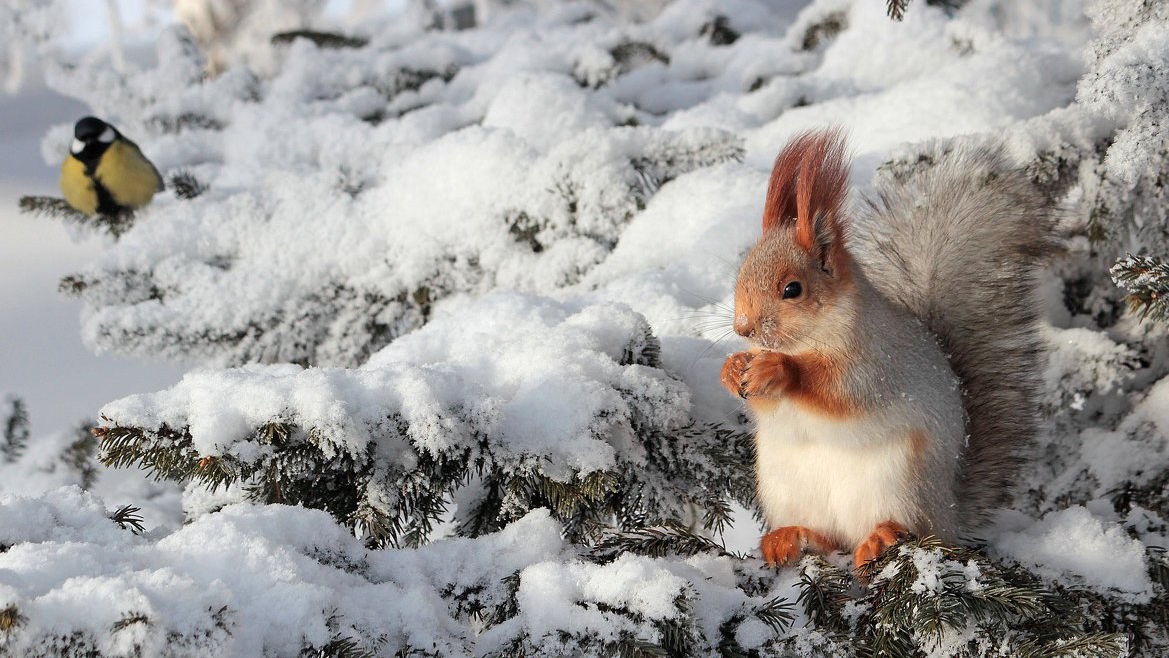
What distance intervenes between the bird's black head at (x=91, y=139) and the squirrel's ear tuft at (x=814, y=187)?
1.89 metres

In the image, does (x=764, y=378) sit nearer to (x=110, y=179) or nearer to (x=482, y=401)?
(x=482, y=401)

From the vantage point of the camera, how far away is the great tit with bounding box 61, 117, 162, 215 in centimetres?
222

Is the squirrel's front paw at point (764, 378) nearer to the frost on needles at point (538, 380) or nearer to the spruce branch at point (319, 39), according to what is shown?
the frost on needles at point (538, 380)

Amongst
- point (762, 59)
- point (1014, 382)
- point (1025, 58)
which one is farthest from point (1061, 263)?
point (762, 59)

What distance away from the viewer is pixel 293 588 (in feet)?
2.28

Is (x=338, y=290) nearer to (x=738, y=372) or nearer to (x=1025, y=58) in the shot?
(x=738, y=372)

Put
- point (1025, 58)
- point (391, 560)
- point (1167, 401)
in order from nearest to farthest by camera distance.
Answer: point (391, 560)
point (1167, 401)
point (1025, 58)

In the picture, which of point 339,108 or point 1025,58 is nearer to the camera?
point 1025,58

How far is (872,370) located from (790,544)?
245 millimetres

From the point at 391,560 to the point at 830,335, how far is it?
1.99 ft

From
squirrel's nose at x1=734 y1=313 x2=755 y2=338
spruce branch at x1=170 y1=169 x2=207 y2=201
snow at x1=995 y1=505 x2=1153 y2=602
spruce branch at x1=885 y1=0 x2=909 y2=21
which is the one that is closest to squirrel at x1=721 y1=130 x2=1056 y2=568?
squirrel's nose at x1=734 y1=313 x2=755 y2=338

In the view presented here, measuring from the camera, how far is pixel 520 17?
4.19 metres

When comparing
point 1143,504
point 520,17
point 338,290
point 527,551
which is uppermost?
point 520,17

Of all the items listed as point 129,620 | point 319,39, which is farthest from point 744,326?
point 319,39
